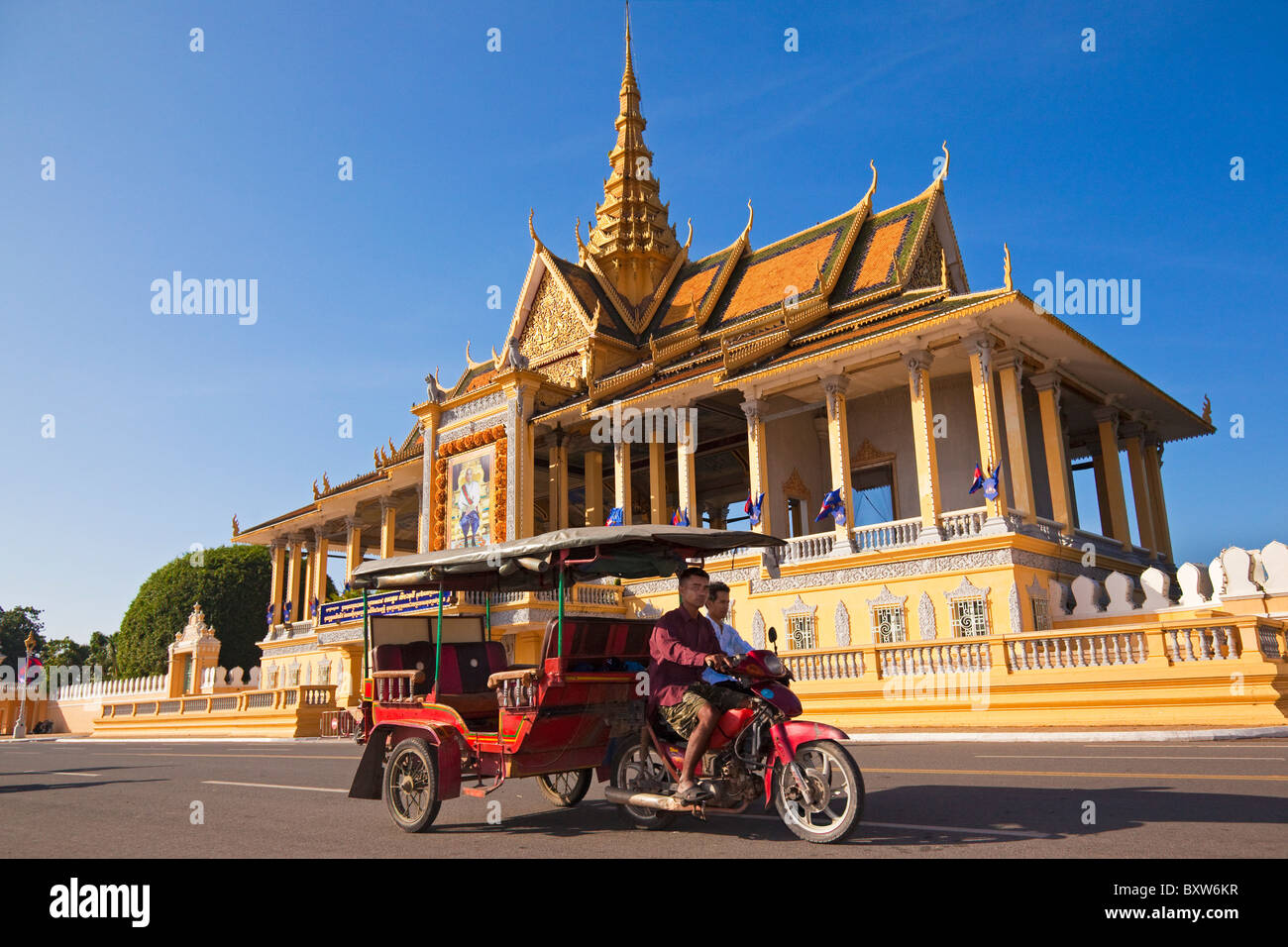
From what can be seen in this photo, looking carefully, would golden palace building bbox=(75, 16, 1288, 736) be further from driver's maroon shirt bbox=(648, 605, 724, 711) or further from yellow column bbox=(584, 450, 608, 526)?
driver's maroon shirt bbox=(648, 605, 724, 711)

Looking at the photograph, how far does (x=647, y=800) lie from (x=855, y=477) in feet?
72.6

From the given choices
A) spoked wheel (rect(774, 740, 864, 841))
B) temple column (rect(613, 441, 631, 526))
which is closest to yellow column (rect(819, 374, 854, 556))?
temple column (rect(613, 441, 631, 526))

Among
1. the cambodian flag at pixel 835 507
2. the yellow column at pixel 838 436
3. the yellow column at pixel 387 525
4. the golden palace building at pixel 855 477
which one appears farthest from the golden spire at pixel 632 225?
the cambodian flag at pixel 835 507

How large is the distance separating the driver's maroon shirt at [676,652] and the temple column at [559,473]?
2422 centimetres

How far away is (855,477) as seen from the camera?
1057 inches

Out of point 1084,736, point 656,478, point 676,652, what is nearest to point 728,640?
point 676,652

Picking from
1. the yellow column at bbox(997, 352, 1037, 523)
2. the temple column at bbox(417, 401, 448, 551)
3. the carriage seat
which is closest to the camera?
the carriage seat

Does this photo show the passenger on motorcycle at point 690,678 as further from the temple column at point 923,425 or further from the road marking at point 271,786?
the temple column at point 923,425

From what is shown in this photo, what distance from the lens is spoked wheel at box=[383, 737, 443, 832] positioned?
6383 millimetres

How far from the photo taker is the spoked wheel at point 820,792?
5047mm

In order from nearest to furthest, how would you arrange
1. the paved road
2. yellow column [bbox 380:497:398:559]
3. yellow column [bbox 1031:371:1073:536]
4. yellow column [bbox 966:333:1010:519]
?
the paved road → yellow column [bbox 966:333:1010:519] → yellow column [bbox 1031:371:1073:536] → yellow column [bbox 380:497:398:559]

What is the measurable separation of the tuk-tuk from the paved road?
336 mm

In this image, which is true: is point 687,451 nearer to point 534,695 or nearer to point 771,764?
point 534,695
